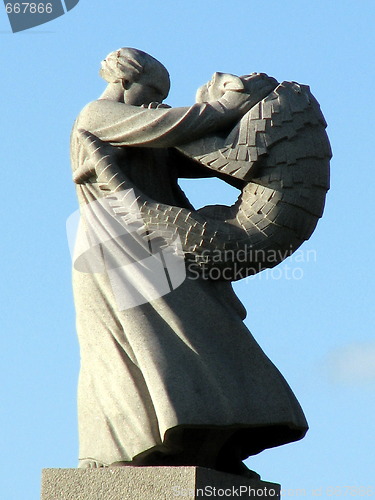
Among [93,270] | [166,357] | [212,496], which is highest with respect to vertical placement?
[93,270]

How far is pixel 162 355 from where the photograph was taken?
338 inches

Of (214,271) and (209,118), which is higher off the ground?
(209,118)

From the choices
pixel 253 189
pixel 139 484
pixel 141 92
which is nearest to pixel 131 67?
pixel 141 92

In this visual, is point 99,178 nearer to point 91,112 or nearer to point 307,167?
point 91,112

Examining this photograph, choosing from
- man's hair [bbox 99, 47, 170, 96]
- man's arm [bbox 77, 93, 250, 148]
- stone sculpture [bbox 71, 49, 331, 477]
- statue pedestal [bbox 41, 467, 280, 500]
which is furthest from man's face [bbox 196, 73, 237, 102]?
statue pedestal [bbox 41, 467, 280, 500]

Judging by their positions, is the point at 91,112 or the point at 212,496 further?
the point at 91,112

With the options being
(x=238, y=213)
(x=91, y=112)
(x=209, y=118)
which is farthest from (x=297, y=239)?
(x=91, y=112)

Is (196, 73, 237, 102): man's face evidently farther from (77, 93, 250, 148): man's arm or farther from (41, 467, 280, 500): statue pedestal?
(41, 467, 280, 500): statue pedestal

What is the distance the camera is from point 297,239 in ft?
29.9

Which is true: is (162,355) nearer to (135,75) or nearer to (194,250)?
(194,250)

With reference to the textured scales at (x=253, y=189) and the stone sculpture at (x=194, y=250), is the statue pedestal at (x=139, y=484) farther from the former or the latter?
the textured scales at (x=253, y=189)

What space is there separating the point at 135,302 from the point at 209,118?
1.33 m

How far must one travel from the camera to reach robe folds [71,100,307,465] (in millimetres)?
8508

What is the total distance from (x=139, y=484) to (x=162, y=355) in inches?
32.6
